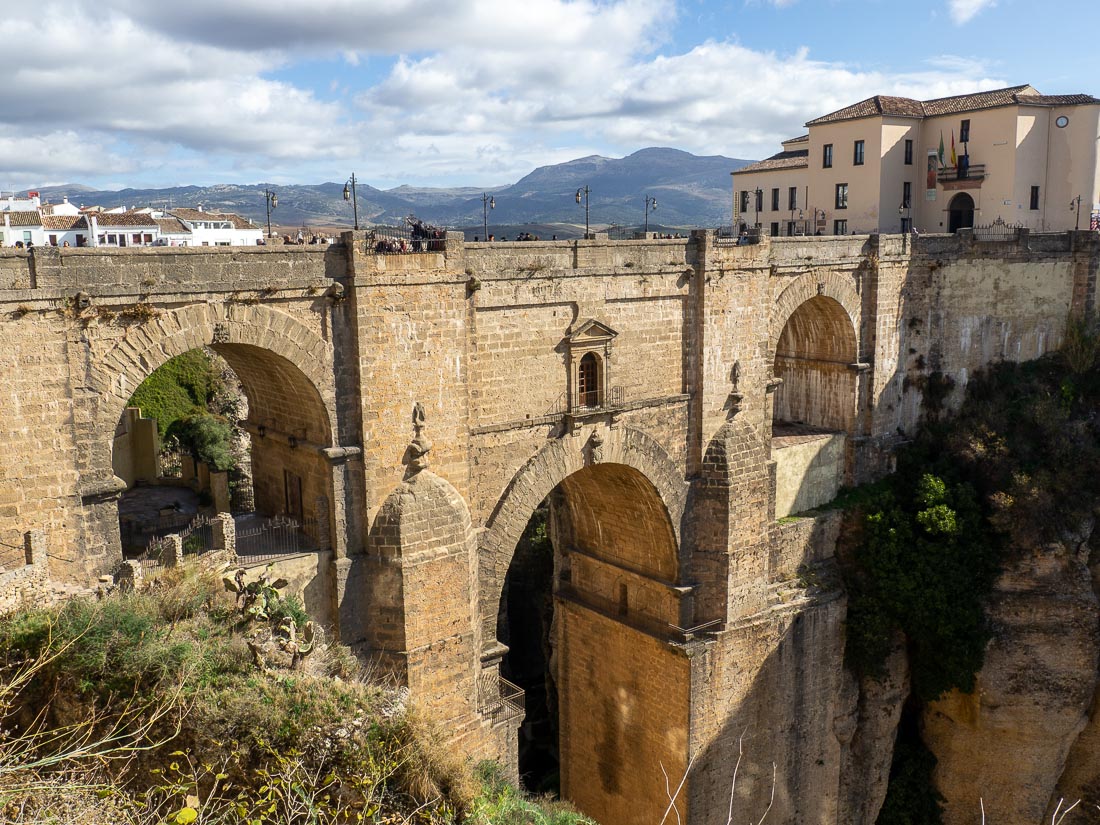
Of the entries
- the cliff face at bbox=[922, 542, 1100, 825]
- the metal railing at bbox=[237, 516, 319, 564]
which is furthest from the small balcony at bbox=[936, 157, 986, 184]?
the metal railing at bbox=[237, 516, 319, 564]

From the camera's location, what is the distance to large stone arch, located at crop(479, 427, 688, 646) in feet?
58.9

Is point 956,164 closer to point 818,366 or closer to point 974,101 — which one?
point 974,101

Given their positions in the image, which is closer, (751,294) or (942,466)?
(751,294)

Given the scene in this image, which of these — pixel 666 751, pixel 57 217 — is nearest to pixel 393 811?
pixel 666 751

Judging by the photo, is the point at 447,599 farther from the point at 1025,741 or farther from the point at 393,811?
the point at 1025,741

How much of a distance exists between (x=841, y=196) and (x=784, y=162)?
15.0ft

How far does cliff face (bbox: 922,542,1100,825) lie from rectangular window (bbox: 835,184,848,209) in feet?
54.9

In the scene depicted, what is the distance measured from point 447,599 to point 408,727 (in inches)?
170

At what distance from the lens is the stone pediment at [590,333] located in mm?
18766

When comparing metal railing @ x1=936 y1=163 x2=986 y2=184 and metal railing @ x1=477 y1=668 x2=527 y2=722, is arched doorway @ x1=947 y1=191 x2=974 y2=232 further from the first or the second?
metal railing @ x1=477 y1=668 x2=527 y2=722

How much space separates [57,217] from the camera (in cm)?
5588

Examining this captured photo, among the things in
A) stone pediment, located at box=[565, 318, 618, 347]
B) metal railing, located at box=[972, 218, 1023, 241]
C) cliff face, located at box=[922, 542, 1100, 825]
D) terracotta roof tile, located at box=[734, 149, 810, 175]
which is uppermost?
terracotta roof tile, located at box=[734, 149, 810, 175]

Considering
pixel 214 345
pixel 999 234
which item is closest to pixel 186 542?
pixel 214 345

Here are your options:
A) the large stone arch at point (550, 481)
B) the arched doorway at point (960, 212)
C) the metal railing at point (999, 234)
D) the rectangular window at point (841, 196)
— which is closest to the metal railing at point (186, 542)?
the large stone arch at point (550, 481)
